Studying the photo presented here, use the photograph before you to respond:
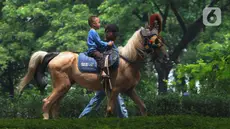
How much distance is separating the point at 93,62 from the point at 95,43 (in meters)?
0.49

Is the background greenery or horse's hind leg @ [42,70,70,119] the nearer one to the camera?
horse's hind leg @ [42,70,70,119]

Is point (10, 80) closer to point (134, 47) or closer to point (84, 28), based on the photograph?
point (84, 28)

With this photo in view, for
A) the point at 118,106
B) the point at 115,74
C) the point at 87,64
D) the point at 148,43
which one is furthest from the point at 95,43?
the point at 118,106

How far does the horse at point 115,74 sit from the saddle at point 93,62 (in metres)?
0.10

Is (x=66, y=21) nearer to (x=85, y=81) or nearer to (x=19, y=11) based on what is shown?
(x=19, y=11)

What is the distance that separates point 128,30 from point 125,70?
1646 cm

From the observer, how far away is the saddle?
13.3 m

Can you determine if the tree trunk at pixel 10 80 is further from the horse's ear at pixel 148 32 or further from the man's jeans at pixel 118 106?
the horse's ear at pixel 148 32

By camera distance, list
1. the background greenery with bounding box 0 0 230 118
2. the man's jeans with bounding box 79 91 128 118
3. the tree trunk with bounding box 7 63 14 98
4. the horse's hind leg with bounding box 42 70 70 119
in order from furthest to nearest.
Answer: the tree trunk with bounding box 7 63 14 98
the background greenery with bounding box 0 0 230 118
the man's jeans with bounding box 79 91 128 118
the horse's hind leg with bounding box 42 70 70 119

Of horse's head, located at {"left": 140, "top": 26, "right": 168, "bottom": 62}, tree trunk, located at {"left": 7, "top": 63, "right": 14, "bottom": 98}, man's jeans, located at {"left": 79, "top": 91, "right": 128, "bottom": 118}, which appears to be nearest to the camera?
horse's head, located at {"left": 140, "top": 26, "right": 168, "bottom": 62}

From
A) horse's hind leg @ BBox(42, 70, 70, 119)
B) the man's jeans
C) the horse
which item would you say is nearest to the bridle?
the horse

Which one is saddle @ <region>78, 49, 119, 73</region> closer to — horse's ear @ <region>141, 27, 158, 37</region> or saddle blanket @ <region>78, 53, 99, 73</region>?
saddle blanket @ <region>78, 53, 99, 73</region>

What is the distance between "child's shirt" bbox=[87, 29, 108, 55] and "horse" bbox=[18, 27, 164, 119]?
0.49 m

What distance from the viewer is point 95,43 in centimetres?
1336
